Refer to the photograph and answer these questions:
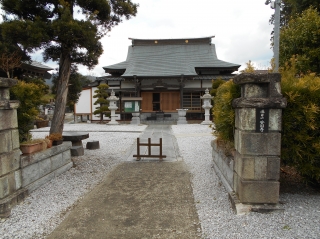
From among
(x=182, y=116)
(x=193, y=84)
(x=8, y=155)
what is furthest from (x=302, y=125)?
(x=193, y=84)

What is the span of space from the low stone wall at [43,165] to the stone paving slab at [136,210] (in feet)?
3.29

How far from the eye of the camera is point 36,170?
3.93 metres

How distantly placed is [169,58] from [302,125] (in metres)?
19.7

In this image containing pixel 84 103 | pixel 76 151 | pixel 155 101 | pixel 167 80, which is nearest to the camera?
pixel 76 151

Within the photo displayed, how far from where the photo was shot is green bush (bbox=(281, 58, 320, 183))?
2967 millimetres

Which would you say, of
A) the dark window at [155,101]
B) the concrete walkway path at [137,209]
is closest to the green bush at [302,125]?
the concrete walkway path at [137,209]

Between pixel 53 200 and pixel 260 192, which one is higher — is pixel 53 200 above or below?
below

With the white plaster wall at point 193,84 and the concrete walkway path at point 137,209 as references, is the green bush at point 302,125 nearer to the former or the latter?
the concrete walkway path at point 137,209

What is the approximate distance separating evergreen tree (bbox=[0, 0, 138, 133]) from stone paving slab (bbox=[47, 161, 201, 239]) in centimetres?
290

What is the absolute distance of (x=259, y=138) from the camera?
116 inches

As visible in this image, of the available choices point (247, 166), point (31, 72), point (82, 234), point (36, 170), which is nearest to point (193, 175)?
point (247, 166)

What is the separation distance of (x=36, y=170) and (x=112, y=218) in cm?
187

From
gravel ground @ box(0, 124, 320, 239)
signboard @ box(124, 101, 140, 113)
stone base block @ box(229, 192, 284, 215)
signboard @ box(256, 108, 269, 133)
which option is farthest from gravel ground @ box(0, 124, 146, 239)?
signboard @ box(124, 101, 140, 113)

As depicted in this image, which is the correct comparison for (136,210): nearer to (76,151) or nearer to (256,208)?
(256,208)
